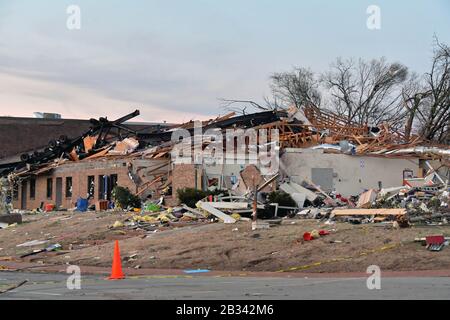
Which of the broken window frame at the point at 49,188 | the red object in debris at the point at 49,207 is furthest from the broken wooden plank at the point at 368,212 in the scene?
the broken window frame at the point at 49,188

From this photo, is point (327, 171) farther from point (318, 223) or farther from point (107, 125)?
point (107, 125)

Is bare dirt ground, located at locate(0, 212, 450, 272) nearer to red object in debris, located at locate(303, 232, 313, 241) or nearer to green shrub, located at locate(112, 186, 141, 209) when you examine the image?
red object in debris, located at locate(303, 232, 313, 241)

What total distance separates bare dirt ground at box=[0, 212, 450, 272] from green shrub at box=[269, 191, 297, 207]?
310 cm

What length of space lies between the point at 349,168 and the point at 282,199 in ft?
27.7

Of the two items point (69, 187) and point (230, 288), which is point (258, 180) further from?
point (230, 288)

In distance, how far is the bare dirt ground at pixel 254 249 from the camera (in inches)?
751

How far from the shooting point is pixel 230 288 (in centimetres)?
1454

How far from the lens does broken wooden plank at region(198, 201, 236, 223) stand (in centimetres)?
2635

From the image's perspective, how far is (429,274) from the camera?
56.0 ft

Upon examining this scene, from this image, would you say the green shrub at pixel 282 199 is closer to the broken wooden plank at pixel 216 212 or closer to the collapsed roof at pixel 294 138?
the broken wooden plank at pixel 216 212

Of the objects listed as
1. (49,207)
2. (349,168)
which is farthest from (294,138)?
(49,207)

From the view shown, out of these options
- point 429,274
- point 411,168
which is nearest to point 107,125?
point 411,168

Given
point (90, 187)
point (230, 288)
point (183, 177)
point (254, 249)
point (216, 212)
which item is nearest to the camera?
point (230, 288)

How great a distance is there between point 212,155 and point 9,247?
1102 cm
